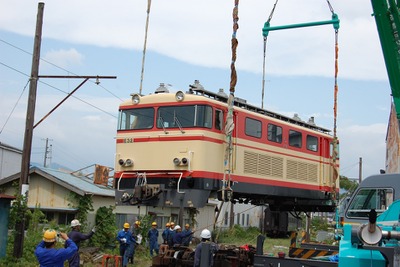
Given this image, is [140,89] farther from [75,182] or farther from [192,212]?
[75,182]

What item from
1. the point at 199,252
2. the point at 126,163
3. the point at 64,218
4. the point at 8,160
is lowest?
the point at 199,252

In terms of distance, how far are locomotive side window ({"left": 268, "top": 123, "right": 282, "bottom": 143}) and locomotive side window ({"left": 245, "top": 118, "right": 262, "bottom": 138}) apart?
0.50 metres

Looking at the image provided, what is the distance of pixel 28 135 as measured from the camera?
15562mm

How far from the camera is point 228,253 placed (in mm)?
13789

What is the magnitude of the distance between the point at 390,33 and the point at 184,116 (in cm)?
682

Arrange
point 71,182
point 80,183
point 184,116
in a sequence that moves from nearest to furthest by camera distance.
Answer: point 184,116, point 71,182, point 80,183

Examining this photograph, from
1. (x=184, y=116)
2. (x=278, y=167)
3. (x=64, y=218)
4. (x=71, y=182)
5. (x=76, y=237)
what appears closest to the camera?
(x=76, y=237)

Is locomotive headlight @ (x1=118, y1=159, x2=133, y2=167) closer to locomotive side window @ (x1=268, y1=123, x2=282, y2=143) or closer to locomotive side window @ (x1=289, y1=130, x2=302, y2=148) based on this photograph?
locomotive side window @ (x1=268, y1=123, x2=282, y2=143)

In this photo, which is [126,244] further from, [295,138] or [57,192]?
[295,138]

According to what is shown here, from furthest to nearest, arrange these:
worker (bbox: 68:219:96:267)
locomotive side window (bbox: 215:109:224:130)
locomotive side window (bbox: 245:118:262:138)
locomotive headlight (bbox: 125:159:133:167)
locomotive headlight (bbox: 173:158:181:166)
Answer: locomotive side window (bbox: 245:118:262:138) → locomotive headlight (bbox: 125:159:133:167) → locomotive side window (bbox: 215:109:224:130) → locomotive headlight (bbox: 173:158:181:166) → worker (bbox: 68:219:96:267)

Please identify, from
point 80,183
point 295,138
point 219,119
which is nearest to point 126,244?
point 219,119

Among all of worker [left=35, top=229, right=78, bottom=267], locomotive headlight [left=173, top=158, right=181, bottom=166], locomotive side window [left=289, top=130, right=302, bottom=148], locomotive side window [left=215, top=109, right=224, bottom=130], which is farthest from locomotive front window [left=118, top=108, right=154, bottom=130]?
worker [left=35, top=229, right=78, bottom=267]

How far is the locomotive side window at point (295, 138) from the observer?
17480mm

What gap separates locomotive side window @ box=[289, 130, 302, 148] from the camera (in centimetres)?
1748
